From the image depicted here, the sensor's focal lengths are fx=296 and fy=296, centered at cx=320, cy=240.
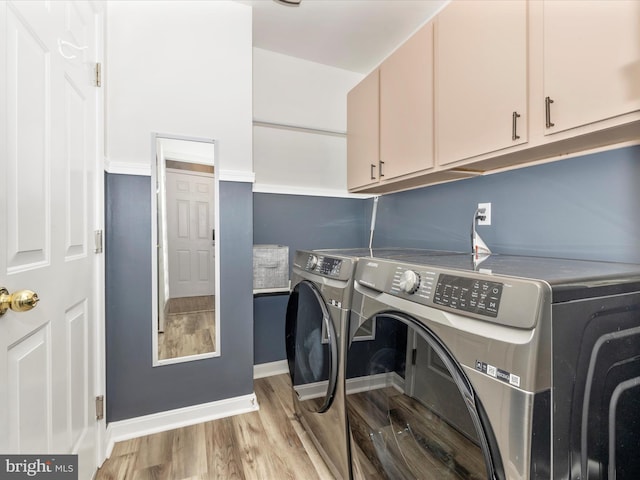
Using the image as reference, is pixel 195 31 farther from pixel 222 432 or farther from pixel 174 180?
pixel 222 432

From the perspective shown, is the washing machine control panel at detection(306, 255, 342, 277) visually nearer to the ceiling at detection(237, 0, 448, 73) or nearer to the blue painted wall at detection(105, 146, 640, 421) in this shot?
the blue painted wall at detection(105, 146, 640, 421)

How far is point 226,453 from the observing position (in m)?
1.52

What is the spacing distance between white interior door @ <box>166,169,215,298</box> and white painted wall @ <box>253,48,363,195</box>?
565 millimetres

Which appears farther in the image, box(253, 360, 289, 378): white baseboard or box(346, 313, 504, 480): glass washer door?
box(253, 360, 289, 378): white baseboard

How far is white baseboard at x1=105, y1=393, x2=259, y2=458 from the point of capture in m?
1.62

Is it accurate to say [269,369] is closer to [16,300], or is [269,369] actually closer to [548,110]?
[16,300]

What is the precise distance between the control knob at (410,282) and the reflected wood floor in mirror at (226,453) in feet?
3.55

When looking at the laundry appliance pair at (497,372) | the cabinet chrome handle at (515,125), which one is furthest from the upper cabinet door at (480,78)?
the laundry appliance pair at (497,372)

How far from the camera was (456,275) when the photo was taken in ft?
2.49

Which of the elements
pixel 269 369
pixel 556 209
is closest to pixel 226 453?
pixel 269 369

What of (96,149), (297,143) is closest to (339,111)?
(297,143)

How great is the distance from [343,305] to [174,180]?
1283mm

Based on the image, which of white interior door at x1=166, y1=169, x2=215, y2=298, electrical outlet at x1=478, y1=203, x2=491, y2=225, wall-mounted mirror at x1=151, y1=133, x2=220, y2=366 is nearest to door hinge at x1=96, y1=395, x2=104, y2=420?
wall-mounted mirror at x1=151, y1=133, x2=220, y2=366
